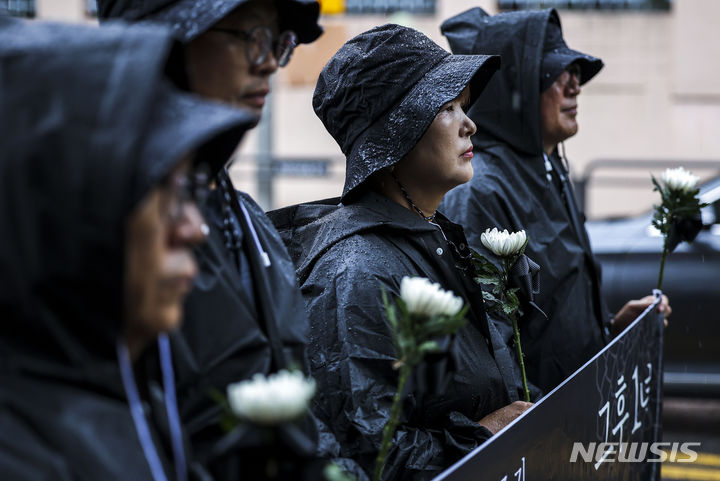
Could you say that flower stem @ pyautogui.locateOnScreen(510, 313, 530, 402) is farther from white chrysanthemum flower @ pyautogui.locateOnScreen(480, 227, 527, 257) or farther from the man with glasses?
the man with glasses

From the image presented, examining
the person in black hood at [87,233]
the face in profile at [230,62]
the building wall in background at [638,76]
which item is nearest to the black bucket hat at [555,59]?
the face in profile at [230,62]

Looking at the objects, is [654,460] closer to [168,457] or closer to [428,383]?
[428,383]

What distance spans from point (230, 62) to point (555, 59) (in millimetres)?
2377

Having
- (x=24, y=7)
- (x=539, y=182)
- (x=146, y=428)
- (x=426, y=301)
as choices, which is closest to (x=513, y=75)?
(x=539, y=182)

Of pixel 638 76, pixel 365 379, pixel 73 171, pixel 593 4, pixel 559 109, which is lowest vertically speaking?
pixel 638 76

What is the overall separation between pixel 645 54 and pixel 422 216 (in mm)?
12123

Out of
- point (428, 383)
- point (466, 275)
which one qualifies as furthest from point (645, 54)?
point (428, 383)

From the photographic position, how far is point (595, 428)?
10.6ft

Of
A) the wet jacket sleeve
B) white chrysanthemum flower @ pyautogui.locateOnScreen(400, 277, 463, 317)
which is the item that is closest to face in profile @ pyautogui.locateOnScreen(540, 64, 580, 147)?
the wet jacket sleeve

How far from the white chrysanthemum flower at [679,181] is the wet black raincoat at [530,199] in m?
0.41

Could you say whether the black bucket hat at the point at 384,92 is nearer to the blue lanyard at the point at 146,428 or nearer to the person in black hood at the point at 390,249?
the person in black hood at the point at 390,249

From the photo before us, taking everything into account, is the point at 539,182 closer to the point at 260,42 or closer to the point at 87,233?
the point at 260,42

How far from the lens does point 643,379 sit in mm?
3914

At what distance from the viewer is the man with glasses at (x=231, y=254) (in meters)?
2.03
